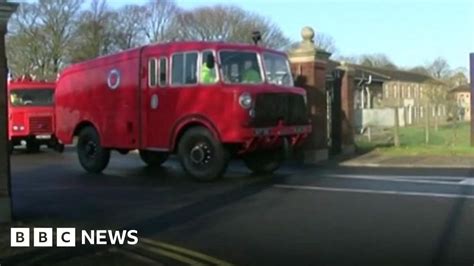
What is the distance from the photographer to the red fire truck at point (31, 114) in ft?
83.4

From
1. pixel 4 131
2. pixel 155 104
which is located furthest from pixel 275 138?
pixel 4 131

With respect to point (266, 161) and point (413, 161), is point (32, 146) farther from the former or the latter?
point (413, 161)

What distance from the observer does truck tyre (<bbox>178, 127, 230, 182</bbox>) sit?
1446 centimetres

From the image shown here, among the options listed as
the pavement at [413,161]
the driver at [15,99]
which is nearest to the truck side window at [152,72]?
Answer: the pavement at [413,161]

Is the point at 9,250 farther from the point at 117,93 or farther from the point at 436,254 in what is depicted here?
the point at 117,93

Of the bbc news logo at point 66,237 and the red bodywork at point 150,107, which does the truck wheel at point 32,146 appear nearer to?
the red bodywork at point 150,107

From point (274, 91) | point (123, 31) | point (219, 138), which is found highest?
point (123, 31)

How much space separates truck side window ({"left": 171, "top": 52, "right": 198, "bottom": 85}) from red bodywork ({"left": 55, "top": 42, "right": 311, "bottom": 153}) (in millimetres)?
123

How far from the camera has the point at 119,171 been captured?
17.4m

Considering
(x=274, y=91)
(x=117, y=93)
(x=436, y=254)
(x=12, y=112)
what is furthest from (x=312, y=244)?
(x=12, y=112)

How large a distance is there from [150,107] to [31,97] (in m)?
11.8

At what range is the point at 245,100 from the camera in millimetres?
14047

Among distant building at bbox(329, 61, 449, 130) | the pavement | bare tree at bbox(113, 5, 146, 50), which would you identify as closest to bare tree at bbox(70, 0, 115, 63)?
bare tree at bbox(113, 5, 146, 50)

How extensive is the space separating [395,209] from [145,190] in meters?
4.86
